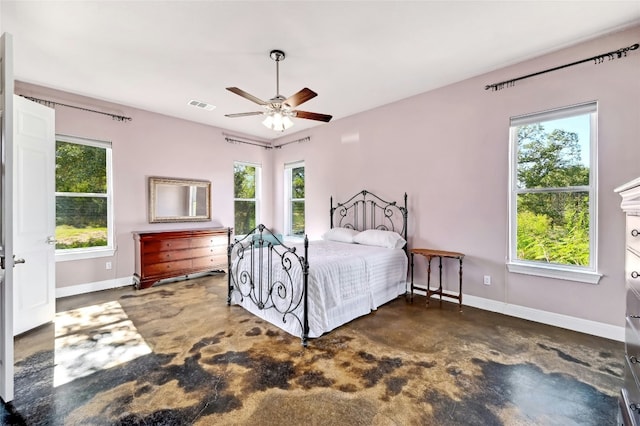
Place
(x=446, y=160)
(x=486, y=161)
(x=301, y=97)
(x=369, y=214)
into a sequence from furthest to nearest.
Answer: (x=369, y=214) < (x=446, y=160) < (x=486, y=161) < (x=301, y=97)

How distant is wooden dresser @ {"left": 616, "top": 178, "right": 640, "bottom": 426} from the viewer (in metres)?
1.18

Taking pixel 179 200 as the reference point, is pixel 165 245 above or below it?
below

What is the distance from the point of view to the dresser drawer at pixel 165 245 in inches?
168

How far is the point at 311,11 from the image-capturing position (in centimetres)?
228

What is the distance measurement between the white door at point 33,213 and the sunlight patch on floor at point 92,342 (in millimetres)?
323

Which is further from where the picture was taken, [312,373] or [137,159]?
[137,159]

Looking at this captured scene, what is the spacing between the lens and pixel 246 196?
609cm

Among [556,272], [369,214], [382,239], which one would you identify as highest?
[369,214]

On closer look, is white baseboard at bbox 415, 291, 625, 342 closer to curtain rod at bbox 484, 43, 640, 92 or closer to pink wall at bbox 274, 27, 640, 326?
pink wall at bbox 274, 27, 640, 326


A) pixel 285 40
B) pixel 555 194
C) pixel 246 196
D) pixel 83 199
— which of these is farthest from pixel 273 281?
pixel 246 196

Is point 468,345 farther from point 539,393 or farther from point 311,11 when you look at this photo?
point 311,11

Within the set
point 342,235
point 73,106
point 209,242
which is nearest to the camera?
point 73,106

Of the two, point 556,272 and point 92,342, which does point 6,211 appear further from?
point 556,272

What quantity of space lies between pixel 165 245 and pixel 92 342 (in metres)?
2.01
